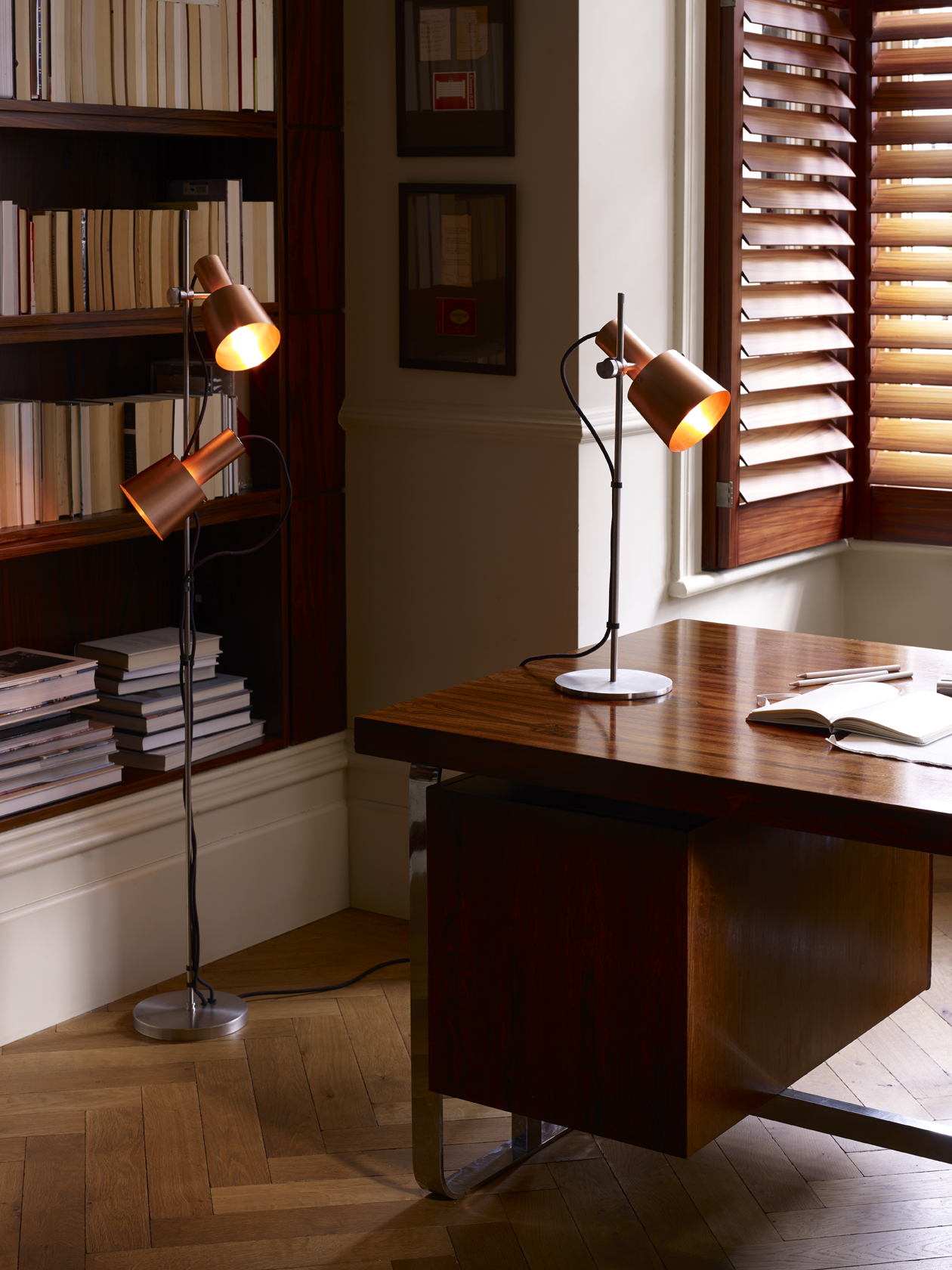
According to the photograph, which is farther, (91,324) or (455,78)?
(455,78)

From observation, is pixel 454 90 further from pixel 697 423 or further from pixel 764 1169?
pixel 764 1169

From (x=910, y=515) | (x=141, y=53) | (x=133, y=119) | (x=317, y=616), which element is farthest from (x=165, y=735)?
(x=910, y=515)

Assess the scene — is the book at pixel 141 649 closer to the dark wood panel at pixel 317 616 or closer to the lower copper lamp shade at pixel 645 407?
the dark wood panel at pixel 317 616

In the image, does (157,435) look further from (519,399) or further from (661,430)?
(661,430)

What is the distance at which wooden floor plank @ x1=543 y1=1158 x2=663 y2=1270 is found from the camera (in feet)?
7.61

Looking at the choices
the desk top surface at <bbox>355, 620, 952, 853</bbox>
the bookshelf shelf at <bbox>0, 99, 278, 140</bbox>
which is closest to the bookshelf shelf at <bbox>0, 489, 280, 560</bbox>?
the bookshelf shelf at <bbox>0, 99, 278, 140</bbox>

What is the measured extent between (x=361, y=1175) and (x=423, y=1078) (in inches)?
10.4

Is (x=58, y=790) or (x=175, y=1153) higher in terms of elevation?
(x=58, y=790)

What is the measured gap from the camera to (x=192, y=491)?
9.15 feet

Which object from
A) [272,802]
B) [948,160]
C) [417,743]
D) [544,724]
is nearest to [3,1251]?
[417,743]

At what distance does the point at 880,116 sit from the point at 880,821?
2558 mm

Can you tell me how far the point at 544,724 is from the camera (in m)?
2.32

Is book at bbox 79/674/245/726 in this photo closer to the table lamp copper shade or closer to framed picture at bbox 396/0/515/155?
the table lamp copper shade

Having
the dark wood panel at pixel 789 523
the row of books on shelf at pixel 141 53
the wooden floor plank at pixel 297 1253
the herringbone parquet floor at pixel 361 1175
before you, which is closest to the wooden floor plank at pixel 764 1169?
the herringbone parquet floor at pixel 361 1175
